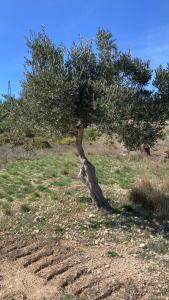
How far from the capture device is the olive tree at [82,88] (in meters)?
12.6

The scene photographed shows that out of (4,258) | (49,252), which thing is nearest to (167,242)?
(49,252)

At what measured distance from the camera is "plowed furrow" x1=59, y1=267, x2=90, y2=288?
979 cm

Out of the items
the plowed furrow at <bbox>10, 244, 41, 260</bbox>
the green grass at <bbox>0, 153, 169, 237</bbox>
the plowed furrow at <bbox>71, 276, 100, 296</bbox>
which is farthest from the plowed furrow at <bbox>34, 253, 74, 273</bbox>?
the green grass at <bbox>0, 153, 169, 237</bbox>

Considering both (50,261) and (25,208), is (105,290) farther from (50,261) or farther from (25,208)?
(25,208)

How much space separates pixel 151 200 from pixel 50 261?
5965 millimetres

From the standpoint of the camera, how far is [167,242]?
12609 mm

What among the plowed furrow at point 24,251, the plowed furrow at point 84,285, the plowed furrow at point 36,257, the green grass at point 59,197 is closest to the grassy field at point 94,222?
the green grass at point 59,197

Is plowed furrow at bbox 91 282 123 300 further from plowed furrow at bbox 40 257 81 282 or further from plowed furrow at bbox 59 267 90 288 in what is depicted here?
plowed furrow at bbox 40 257 81 282

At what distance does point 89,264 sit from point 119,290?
1.41m

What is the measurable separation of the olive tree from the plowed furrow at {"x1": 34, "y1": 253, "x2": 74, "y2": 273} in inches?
146

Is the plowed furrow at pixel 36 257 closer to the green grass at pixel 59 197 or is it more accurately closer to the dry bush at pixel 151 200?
the green grass at pixel 59 197

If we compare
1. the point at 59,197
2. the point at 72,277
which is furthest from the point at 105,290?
the point at 59,197

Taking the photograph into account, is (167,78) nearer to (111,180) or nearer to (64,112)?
(64,112)

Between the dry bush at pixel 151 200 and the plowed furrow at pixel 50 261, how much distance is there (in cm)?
485
